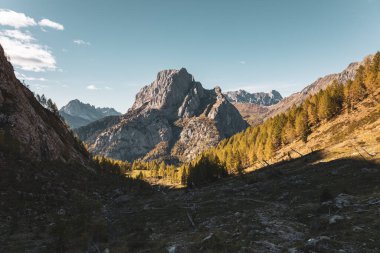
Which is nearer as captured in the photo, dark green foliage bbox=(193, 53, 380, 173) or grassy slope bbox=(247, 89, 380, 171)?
grassy slope bbox=(247, 89, 380, 171)

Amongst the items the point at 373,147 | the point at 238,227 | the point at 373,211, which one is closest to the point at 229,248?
the point at 238,227

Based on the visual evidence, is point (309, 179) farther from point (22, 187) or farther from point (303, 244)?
point (22, 187)

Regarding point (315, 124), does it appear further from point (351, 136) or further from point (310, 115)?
point (351, 136)

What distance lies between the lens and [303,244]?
1698 cm

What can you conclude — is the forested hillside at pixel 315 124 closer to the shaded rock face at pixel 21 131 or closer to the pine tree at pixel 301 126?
the pine tree at pixel 301 126

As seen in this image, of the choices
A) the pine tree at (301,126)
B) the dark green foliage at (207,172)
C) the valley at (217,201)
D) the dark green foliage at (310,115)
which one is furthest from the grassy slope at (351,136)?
the dark green foliage at (207,172)

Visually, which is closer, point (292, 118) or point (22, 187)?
point (22, 187)

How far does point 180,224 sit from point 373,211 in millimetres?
19268

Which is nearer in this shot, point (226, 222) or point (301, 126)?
point (226, 222)

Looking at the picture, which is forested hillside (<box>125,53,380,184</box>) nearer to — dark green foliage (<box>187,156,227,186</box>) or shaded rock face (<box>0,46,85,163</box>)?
dark green foliage (<box>187,156,227,186</box>)

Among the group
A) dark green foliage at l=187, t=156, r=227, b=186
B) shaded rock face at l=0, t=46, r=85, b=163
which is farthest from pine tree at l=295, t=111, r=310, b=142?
shaded rock face at l=0, t=46, r=85, b=163

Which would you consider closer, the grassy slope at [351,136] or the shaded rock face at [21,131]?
the shaded rock face at [21,131]

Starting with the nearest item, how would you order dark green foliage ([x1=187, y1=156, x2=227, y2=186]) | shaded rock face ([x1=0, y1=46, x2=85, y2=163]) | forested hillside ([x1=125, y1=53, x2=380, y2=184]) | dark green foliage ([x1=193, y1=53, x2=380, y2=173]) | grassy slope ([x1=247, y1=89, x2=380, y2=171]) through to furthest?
shaded rock face ([x1=0, y1=46, x2=85, y2=163])
grassy slope ([x1=247, y1=89, x2=380, y2=171])
forested hillside ([x1=125, y1=53, x2=380, y2=184])
dark green foliage ([x1=193, y1=53, x2=380, y2=173])
dark green foliage ([x1=187, y1=156, x2=227, y2=186])

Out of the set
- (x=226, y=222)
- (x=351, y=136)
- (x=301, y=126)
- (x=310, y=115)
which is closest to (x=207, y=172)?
(x=301, y=126)
